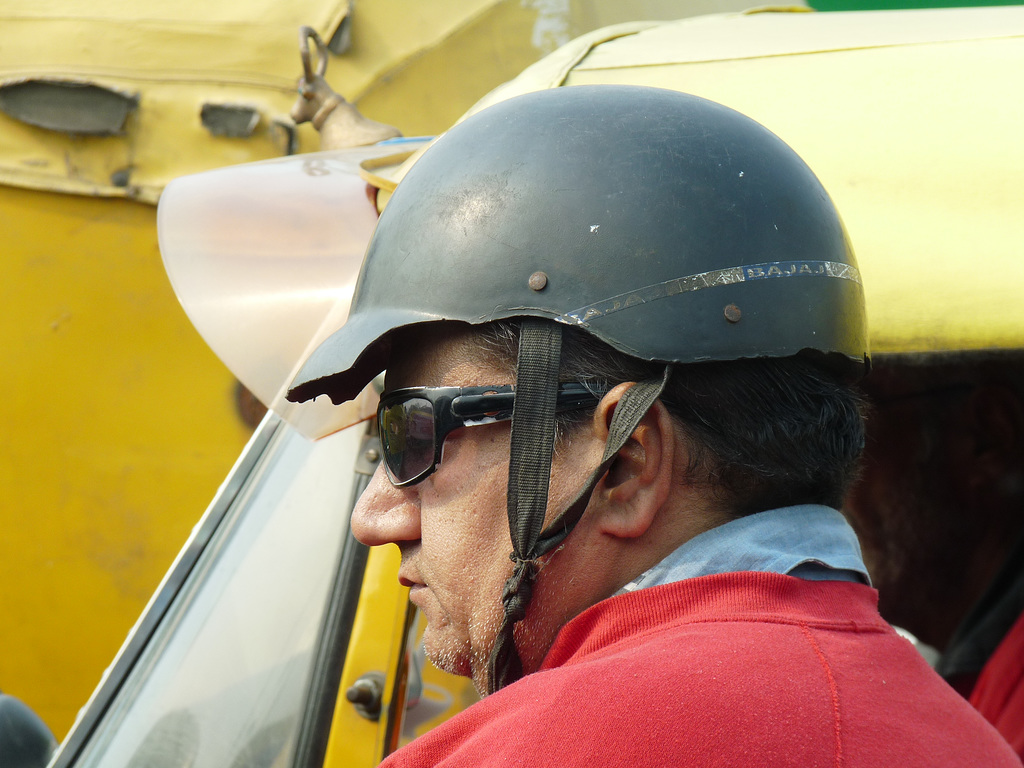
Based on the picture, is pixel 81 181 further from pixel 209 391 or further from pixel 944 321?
pixel 944 321

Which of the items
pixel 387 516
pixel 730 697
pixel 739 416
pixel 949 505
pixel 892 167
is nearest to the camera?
pixel 730 697

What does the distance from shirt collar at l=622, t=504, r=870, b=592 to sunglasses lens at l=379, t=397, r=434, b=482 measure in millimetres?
318

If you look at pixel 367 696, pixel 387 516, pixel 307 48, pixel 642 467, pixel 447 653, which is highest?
pixel 307 48

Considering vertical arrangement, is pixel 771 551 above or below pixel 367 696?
above

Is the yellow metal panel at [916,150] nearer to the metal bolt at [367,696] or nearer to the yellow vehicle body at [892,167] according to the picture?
the yellow vehicle body at [892,167]

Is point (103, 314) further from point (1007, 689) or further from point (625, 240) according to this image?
point (1007, 689)

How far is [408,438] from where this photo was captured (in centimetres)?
125

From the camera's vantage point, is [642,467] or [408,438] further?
[408,438]

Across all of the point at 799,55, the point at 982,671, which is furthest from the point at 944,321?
the point at 982,671

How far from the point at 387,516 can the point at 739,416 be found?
498mm

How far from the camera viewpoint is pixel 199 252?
1955 mm

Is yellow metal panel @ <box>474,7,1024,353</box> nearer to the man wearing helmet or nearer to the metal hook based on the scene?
the man wearing helmet

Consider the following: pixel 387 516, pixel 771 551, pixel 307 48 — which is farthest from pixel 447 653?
pixel 307 48

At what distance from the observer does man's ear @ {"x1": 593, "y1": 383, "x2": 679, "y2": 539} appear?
3.69 ft
